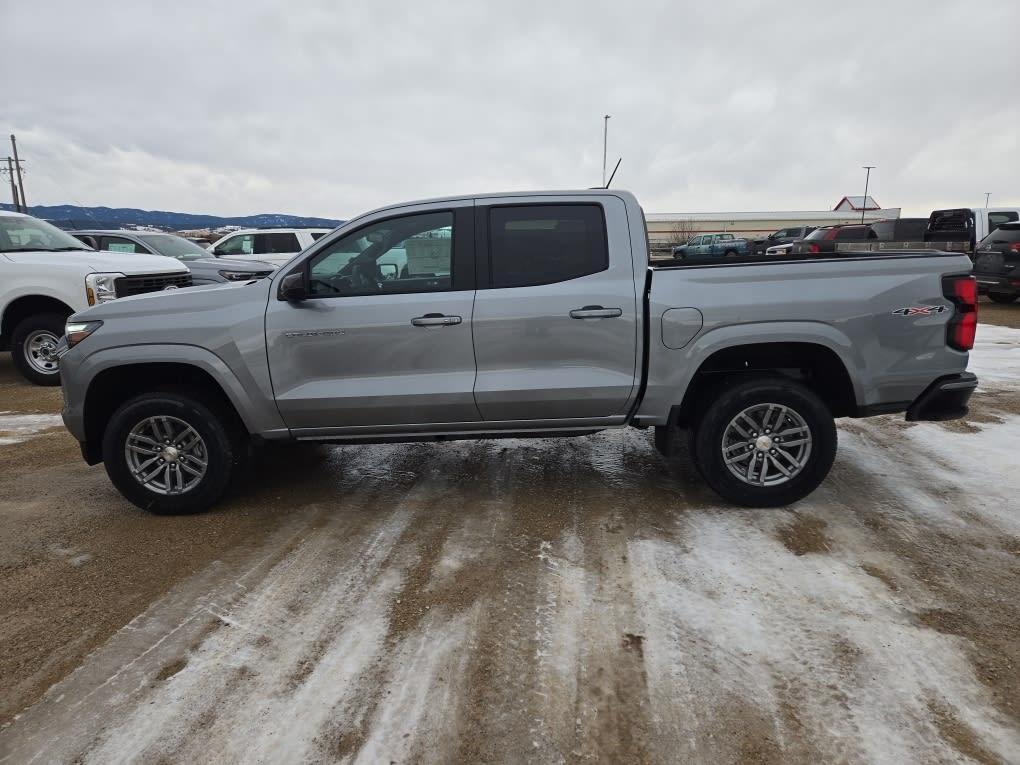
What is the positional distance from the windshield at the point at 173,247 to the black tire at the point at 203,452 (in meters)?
8.94

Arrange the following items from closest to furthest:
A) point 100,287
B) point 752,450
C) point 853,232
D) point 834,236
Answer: point 752,450
point 100,287
point 834,236
point 853,232

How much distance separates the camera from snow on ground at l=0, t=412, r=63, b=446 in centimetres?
614

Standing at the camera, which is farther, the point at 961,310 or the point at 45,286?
the point at 45,286

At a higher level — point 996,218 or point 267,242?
point 996,218

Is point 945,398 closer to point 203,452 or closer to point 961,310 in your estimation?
point 961,310

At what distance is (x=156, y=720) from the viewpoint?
2.40 m

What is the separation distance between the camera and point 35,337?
26.9 feet

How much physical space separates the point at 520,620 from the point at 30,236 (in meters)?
9.02

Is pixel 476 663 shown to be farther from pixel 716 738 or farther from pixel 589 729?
pixel 716 738

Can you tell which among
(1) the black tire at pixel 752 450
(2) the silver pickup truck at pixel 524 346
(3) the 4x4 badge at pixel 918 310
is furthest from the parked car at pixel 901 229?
(1) the black tire at pixel 752 450

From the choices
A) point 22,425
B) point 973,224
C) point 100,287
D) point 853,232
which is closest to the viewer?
point 22,425

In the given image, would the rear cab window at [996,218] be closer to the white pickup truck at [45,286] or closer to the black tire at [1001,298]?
the black tire at [1001,298]

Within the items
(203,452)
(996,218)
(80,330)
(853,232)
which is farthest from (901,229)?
(80,330)

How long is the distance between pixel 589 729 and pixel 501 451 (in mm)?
3235
